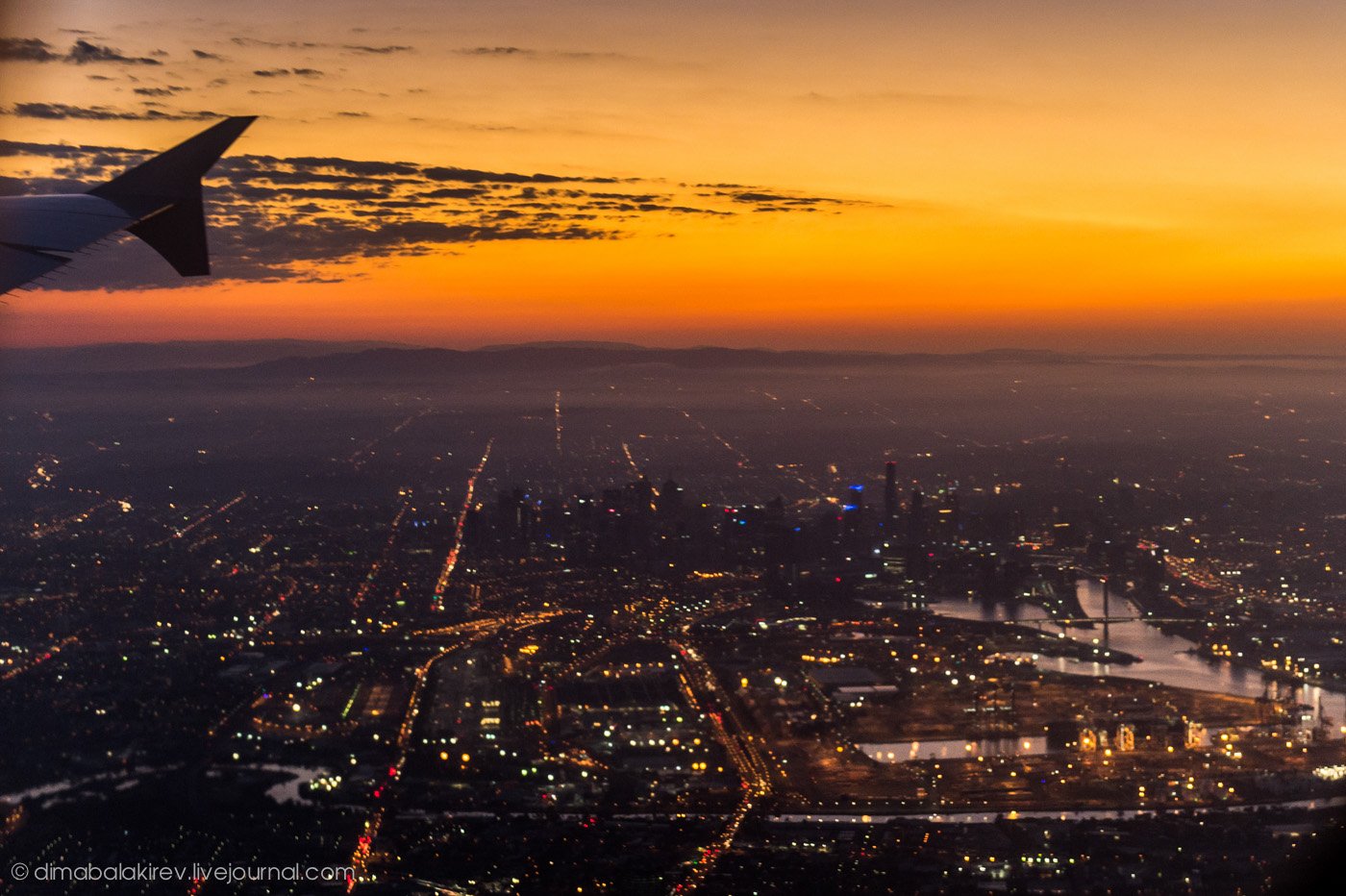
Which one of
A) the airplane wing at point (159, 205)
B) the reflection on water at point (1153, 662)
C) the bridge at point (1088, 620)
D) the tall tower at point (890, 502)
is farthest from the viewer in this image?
the tall tower at point (890, 502)

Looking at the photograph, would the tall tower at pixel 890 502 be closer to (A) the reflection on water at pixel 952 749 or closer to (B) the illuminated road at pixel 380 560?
(B) the illuminated road at pixel 380 560

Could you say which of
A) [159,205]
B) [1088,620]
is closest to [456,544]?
→ [1088,620]

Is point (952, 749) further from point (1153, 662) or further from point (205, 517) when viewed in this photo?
point (205, 517)

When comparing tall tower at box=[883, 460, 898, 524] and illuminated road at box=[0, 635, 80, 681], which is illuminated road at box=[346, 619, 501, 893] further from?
tall tower at box=[883, 460, 898, 524]

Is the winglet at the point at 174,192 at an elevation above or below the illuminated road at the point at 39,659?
above

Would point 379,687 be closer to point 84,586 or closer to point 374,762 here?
point 374,762

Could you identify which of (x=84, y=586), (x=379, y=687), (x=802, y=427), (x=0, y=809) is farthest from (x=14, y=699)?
(x=802, y=427)

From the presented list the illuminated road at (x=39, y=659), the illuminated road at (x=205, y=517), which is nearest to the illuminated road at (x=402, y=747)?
the illuminated road at (x=39, y=659)

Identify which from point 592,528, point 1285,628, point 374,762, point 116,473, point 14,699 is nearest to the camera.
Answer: point 374,762
